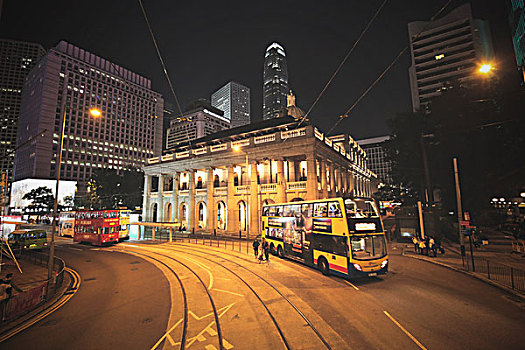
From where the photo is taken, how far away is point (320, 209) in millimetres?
14336

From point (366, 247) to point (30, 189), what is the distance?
111 metres

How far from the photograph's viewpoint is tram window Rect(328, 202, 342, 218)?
12.8 meters

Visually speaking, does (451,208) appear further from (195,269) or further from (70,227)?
(70,227)

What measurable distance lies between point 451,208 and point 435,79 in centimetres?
7706

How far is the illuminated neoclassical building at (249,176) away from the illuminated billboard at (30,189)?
65.5m

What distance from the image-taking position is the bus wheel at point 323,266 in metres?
13.7

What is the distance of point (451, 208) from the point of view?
30062 millimetres

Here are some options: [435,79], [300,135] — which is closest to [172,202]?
[300,135]

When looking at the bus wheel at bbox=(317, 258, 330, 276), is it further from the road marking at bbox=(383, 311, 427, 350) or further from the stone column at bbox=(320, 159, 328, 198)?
the stone column at bbox=(320, 159, 328, 198)


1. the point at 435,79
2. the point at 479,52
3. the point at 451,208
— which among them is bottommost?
the point at 451,208

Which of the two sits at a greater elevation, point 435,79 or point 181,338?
point 435,79

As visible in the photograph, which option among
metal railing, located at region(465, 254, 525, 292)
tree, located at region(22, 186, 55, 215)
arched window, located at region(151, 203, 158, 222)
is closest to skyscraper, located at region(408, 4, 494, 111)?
metal railing, located at region(465, 254, 525, 292)

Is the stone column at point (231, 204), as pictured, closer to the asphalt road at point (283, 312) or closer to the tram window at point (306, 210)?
the asphalt road at point (283, 312)

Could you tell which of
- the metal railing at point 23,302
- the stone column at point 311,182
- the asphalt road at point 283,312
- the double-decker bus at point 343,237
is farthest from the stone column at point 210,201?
the metal railing at point 23,302
